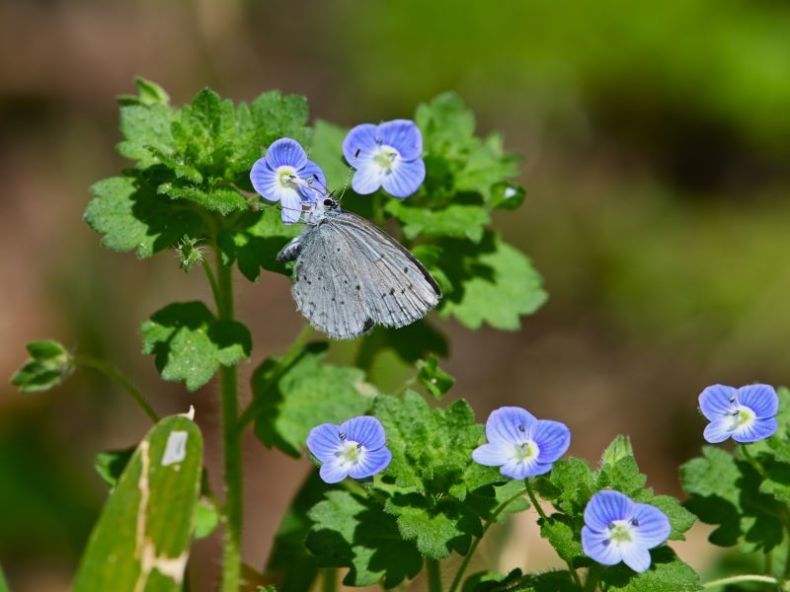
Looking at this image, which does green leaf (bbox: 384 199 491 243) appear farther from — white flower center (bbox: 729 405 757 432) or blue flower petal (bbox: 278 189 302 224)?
white flower center (bbox: 729 405 757 432)

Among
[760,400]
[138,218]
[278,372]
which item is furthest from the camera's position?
[278,372]

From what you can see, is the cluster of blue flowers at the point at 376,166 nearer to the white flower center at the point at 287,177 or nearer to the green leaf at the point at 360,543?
the white flower center at the point at 287,177

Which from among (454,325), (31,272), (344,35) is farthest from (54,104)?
(454,325)

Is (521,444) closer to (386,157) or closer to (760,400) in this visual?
(760,400)

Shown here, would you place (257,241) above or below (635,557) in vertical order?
above

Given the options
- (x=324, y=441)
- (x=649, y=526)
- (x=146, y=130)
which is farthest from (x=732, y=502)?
(x=146, y=130)

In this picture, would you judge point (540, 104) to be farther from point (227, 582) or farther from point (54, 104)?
point (227, 582)
